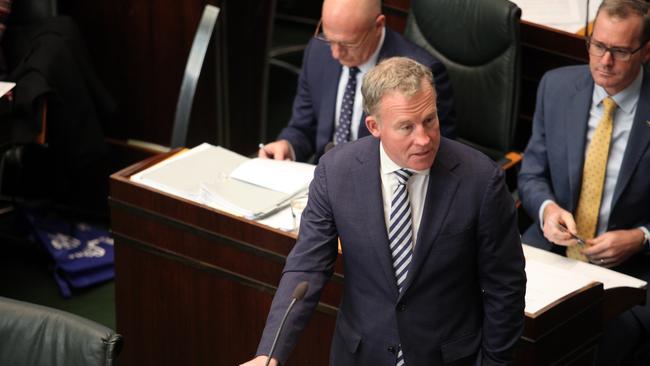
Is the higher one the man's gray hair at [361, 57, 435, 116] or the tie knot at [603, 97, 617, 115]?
the man's gray hair at [361, 57, 435, 116]

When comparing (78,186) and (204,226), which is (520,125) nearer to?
(204,226)

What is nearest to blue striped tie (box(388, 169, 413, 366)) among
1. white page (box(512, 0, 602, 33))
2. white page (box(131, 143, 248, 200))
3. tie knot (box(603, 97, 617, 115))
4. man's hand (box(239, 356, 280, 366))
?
man's hand (box(239, 356, 280, 366))

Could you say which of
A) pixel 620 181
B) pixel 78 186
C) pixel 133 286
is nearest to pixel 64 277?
pixel 78 186

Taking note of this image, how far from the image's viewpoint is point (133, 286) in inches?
132

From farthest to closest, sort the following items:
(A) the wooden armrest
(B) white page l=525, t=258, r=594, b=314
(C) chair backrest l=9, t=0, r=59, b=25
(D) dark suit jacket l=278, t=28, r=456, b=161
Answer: (C) chair backrest l=9, t=0, r=59, b=25, (A) the wooden armrest, (D) dark suit jacket l=278, t=28, r=456, b=161, (B) white page l=525, t=258, r=594, b=314

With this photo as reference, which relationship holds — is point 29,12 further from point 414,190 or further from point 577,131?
point 414,190

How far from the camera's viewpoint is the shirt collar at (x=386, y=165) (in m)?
2.31

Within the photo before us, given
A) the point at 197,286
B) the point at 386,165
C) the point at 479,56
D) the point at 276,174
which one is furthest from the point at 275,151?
the point at 386,165

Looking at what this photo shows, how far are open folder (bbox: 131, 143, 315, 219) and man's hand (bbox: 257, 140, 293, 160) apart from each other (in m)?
0.11

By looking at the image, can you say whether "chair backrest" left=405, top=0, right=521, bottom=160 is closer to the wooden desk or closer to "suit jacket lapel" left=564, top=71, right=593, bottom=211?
"suit jacket lapel" left=564, top=71, right=593, bottom=211

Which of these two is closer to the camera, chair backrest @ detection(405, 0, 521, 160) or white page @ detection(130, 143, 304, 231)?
white page @ detection(130, 143, 304, 231)

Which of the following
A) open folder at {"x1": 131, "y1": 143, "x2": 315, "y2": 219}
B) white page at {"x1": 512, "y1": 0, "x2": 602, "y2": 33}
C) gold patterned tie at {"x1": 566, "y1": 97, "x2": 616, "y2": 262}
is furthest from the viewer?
white page at {"x1": 512, "y1": 0, "x2": 602, "y2": 33}

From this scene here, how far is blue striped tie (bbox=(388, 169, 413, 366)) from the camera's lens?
7.54 feet

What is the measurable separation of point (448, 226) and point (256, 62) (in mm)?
2612
